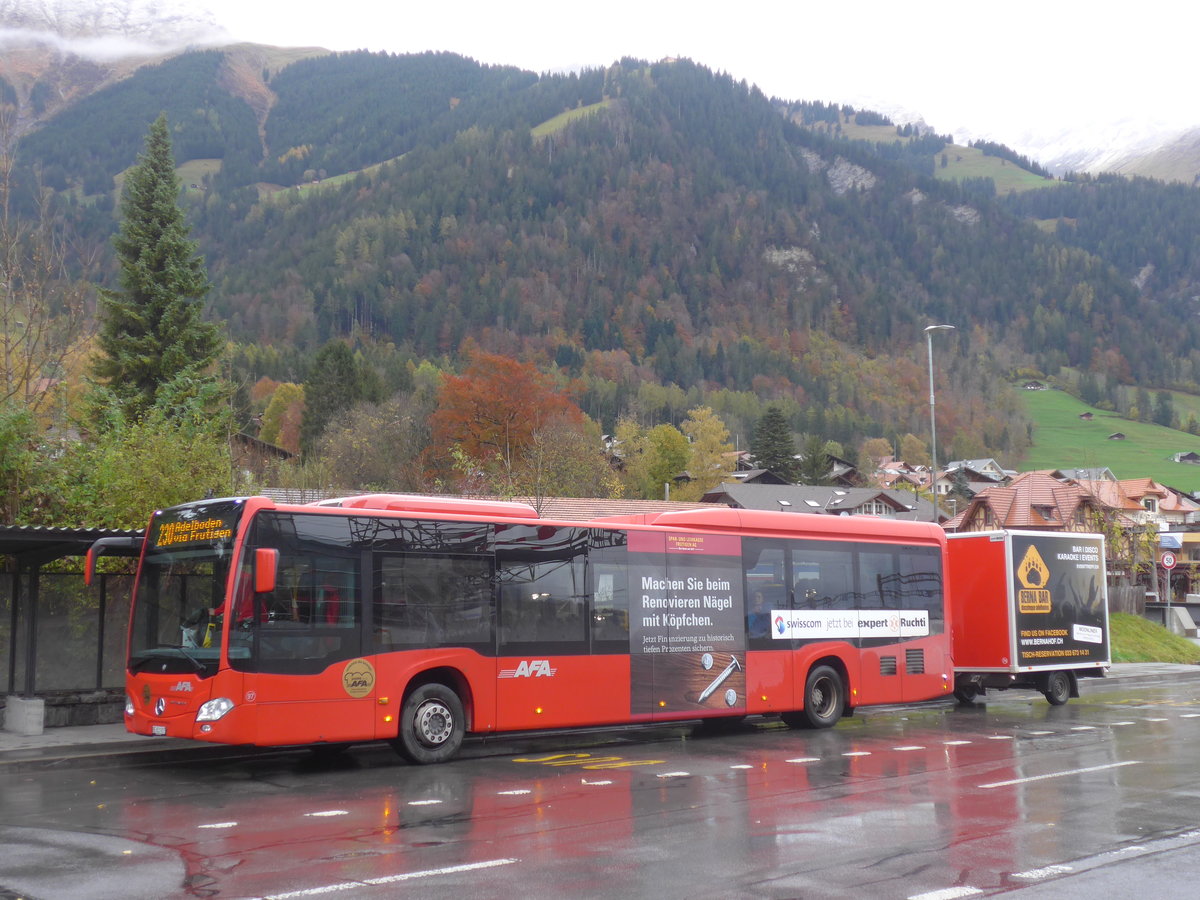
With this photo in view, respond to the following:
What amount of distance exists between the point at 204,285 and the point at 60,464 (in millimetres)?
26529

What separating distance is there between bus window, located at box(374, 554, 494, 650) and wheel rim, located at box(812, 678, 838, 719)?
651 cm

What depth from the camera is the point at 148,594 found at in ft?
46.4

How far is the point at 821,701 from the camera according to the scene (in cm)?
1903

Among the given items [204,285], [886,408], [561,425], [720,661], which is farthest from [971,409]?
[720,661]

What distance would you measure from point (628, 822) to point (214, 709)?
16.7 ft

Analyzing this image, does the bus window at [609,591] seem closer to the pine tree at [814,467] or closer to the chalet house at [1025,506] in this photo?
the chalet house at [1025,506]

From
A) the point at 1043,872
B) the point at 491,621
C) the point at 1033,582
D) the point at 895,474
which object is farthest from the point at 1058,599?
the point at 895,474

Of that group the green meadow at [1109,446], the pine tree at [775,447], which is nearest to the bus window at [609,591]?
the pine tree at [775,447]

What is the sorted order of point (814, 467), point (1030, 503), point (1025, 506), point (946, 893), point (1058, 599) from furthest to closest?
point (814, 467), point (1025, 506), point (1030, 503), point (1058, 599), point (946, 893)

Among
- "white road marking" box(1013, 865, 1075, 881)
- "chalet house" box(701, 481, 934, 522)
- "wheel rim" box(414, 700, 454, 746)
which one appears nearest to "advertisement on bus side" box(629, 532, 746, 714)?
"wheel rim" box(414, 700, 454, 746)

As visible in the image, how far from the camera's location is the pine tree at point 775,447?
425 ft

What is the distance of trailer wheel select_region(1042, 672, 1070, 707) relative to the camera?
23062mm

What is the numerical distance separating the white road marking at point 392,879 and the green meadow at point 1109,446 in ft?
457

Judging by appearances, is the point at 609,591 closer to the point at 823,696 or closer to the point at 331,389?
the point at 823,696
